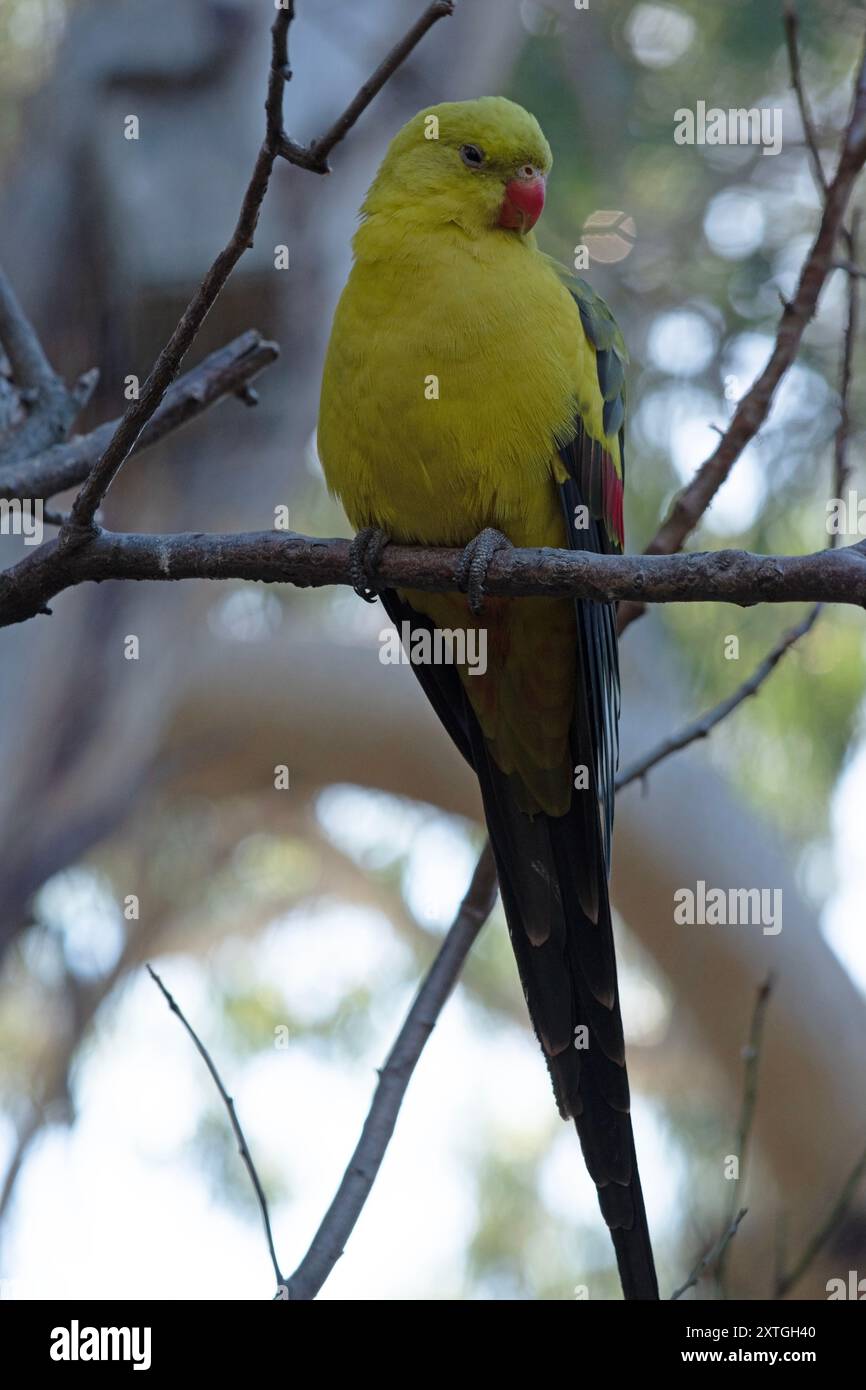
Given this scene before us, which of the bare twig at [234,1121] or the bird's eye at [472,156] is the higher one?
the bird's eye at [472,156]

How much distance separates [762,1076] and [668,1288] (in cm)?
125

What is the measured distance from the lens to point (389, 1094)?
7.05ft

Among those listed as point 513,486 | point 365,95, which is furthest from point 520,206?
point 365,95

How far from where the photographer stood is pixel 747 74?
723 centimetres

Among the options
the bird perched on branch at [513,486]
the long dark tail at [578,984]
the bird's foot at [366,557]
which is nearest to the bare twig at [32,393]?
the bird perched on branch at [513,486]

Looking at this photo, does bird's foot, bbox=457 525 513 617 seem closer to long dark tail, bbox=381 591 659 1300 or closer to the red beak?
long dark tail, bbox=381 591 659 1300

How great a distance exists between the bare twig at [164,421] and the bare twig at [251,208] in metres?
0.51

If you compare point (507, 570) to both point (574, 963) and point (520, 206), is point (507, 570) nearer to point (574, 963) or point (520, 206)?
point (574, 963)

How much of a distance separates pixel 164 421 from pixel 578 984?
4.34 feet

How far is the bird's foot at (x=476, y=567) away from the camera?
2.15m

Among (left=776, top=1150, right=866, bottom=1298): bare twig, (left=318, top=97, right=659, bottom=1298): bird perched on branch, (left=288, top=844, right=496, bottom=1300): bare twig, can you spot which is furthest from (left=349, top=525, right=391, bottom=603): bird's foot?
(left=776, top=1150, right=866, bottom=1298): bare twig

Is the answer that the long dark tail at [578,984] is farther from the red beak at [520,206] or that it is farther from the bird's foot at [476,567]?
the red beak at [520,206]

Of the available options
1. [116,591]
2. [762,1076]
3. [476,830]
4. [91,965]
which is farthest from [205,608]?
[762,1076]

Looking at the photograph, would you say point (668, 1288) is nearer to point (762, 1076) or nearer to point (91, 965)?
point (762, 1076)
